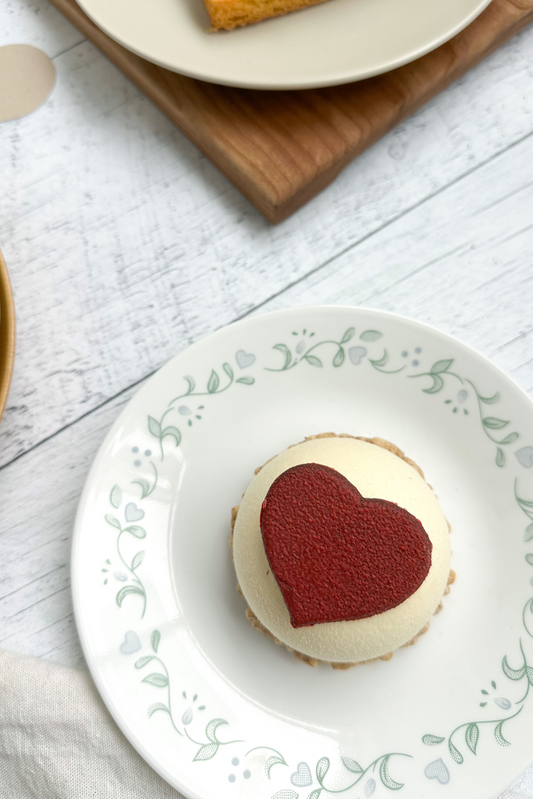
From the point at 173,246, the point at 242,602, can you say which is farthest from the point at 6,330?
the point at 242,602

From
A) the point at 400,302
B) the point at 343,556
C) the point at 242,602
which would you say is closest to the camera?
the point at 343,556

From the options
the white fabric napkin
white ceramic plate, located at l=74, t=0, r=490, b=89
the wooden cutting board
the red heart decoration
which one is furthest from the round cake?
white ceramic plate, located at l=74, t=0, r=490, b=89

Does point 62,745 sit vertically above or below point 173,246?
below

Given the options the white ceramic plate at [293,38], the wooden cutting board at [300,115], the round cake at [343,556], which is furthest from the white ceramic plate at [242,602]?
the white ceramic plate at [293,38]

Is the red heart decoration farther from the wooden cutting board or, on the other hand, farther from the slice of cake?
the slice of cake

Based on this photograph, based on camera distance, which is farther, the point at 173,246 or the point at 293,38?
the point at 173,246

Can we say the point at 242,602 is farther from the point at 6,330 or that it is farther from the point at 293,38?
the point at 293,38

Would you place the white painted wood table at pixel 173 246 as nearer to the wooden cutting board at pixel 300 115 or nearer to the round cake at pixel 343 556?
the wooden cutting board at pixel 300 115
